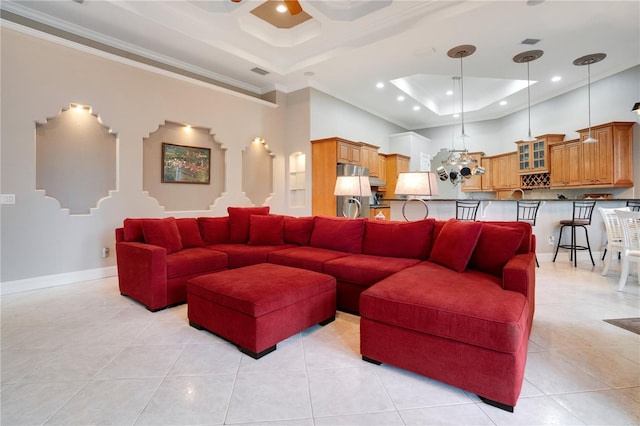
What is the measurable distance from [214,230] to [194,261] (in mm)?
934

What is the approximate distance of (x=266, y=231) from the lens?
12.9 ft

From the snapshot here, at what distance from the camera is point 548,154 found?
696 cm

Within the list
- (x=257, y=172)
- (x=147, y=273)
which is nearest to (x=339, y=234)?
(x=147, y=273)

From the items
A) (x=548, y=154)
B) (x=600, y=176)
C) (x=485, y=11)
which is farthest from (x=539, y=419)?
(x=548, y=154)

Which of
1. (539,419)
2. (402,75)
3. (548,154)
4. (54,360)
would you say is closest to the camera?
(539,419)

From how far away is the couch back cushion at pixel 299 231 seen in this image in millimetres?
3861

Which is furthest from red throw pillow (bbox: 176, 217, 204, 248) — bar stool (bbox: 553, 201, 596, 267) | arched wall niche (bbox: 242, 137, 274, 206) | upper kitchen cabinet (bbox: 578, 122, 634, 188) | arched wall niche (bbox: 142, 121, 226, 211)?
upper kitchen cabinet (bbox: 578, 122, 634, 188)

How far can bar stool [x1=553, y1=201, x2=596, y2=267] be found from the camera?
193 inches

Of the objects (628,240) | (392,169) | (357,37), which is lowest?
(628,240)

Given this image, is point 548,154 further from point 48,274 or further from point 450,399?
point 48,274

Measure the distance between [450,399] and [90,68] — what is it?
5.37 m

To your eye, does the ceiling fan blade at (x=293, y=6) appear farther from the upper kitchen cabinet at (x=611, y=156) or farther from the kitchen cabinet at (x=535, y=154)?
the kitchen cabinet at (x=535, y=154)

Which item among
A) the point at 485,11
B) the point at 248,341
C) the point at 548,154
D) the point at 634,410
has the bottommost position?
the point at 634,410

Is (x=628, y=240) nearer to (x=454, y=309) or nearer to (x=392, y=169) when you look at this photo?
(x=454, y=309)
